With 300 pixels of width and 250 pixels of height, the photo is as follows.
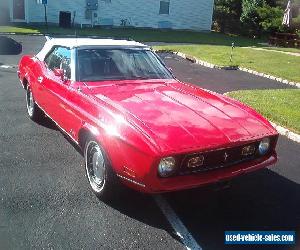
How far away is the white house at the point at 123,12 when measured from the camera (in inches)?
1265

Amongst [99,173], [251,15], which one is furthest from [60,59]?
[251,15]

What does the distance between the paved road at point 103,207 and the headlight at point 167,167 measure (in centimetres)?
64

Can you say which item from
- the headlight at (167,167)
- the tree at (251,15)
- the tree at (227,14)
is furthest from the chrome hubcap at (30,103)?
the tree at (227,14)

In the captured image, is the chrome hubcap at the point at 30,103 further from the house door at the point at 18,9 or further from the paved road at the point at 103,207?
the house door at the point at 18,9

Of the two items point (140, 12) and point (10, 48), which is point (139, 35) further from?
point (10, 48)

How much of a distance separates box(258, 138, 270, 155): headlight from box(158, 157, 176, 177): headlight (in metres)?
1.25

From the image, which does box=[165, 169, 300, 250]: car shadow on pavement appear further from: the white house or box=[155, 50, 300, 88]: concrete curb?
the white house

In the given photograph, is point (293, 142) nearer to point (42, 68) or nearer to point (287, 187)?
point (287, 187)

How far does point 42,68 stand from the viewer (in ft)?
21.6

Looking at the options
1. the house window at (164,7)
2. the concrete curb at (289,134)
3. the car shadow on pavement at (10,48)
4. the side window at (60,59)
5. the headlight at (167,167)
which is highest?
the house window at (164,7)

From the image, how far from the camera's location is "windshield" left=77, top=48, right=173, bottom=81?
541 cm

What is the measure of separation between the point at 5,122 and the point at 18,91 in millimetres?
2794

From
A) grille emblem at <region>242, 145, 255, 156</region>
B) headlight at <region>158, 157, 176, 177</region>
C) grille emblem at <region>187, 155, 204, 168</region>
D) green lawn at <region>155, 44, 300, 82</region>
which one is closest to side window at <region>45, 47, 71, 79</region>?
headlight at <region>158, 157, 176, 177</region>

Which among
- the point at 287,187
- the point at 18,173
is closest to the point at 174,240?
the point at 287,187
